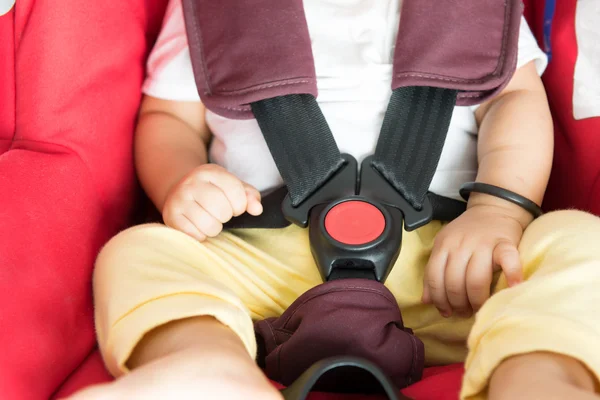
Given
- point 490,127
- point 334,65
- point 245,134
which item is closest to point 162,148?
point 245,134

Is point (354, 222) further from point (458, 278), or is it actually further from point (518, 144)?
point (518, 144)

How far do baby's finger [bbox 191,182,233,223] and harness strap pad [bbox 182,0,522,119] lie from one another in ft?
0.44

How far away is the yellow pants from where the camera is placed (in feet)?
1.83

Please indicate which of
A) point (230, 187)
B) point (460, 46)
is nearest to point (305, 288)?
point (230, 187)

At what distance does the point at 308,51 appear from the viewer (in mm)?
852

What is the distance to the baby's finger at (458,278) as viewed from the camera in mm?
728

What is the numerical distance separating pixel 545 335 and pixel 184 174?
49 cm

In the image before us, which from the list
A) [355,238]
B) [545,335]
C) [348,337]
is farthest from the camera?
[355,238]

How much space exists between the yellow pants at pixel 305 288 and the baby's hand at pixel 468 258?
0.07ft

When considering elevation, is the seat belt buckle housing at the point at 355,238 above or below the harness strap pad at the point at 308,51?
below

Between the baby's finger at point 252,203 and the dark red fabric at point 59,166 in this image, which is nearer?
the dark red fabric at point 59,166

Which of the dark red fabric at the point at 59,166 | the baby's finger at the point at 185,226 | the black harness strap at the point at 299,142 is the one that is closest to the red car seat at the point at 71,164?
the dark red fabric at the point at 59,166

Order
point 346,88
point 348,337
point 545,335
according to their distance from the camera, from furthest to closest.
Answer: point 346,88, point 348,337, point 545,335

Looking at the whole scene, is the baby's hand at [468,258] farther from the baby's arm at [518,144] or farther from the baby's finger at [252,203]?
the baby's finger at [252,203]
